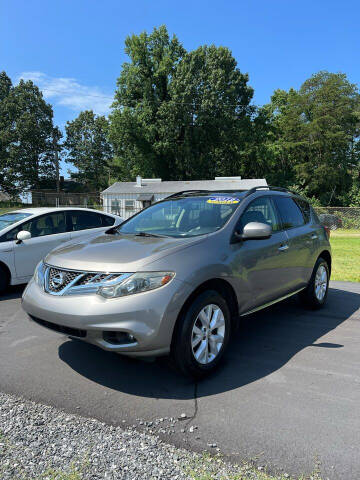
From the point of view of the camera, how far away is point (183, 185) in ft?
121

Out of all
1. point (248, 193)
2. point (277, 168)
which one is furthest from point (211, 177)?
point (248, 193)

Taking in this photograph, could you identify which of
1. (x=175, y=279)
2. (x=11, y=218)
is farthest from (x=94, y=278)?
(x=11, y=218)

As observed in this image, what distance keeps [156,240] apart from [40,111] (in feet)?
203

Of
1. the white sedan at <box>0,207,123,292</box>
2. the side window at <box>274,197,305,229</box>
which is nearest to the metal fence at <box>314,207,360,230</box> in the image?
the white sedan at <box>0,207,123,292</box>

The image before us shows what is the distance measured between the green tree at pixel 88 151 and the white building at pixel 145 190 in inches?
1191

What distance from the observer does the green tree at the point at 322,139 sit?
136ft

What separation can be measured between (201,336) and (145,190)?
35012 mm

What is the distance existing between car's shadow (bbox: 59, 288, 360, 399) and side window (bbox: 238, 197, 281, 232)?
129 centimetres

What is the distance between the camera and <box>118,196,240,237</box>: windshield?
3.88m

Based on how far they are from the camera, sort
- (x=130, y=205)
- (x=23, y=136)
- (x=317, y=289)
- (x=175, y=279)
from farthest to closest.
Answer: (x=23, y=136) < (x=130, y=205) < (x=317, y=289) < (x=175, y=279)

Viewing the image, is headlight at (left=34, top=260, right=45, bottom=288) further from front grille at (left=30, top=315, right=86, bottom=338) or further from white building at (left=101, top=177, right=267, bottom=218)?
white building at (left=101, top=177, right=267, bottom=218)

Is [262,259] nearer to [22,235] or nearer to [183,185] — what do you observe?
[22,235]

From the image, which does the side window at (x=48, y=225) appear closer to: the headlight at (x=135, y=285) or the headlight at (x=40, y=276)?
the headlight at (x=40, y=276)

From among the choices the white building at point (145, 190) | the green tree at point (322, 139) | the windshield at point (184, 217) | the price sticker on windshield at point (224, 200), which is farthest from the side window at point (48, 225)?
the green tree at point (322, 139)
